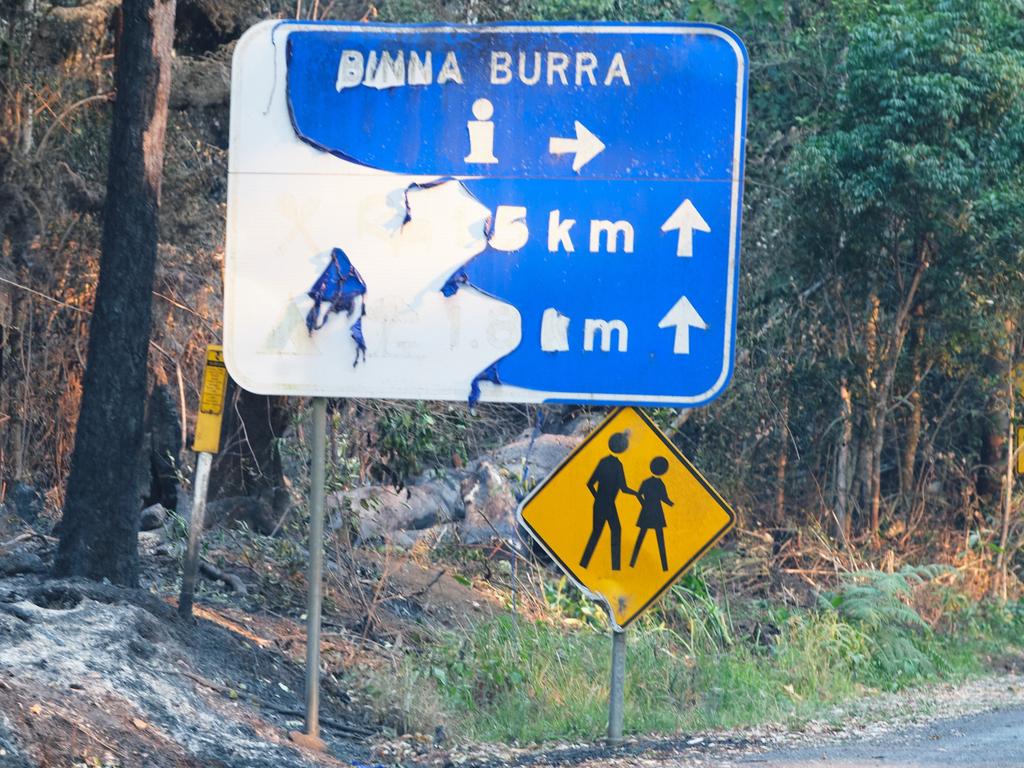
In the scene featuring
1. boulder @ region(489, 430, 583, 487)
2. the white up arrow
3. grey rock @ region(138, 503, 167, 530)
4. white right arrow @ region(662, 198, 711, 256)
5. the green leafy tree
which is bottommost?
grey rock @ region(138, 503, 167, 530)

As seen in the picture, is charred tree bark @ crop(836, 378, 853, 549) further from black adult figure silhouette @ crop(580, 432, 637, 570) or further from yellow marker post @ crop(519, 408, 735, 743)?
black adult figure silhouette @ crop(580, 432, 637, 570)

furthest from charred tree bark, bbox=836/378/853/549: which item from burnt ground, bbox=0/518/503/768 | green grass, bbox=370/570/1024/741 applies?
burnt ground, bbox=0/518/503/768

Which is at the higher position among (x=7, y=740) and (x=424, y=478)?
(x=424, y=478)

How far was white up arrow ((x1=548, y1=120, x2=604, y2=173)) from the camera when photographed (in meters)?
7.37

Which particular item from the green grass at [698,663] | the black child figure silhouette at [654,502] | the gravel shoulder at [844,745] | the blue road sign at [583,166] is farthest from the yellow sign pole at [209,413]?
the black child figure silhouette at [654,502]

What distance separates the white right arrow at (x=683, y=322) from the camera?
7.32 m

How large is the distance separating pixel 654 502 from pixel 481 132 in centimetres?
225

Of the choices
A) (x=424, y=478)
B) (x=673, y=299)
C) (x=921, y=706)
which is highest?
(x=673, y=299)

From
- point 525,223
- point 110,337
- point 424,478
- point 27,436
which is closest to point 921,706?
point 525,223

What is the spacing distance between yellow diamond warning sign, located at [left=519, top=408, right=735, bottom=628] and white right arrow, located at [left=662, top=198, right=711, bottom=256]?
1.06 metres

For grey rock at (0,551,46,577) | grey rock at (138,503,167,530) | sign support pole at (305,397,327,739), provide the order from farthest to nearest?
A: grey rock at (138,503,167,530) < grey rock at (0,551,46,577) < sign support pole at (305,397,327,739)

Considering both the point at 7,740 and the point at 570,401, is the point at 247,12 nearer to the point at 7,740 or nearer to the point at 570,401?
the point at 570,401

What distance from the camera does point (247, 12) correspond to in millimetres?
15305

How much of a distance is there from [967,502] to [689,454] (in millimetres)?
3654
